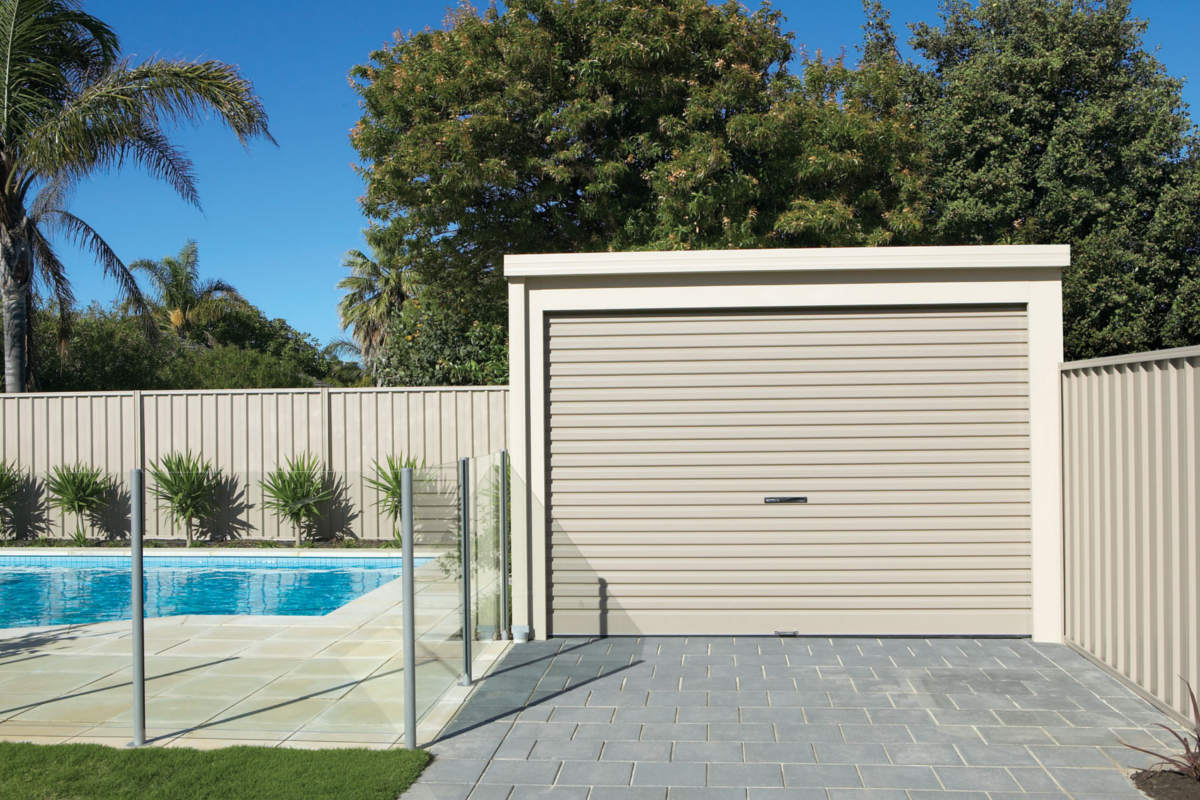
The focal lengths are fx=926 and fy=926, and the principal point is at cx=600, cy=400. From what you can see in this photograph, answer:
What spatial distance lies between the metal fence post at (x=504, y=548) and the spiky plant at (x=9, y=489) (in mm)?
8857

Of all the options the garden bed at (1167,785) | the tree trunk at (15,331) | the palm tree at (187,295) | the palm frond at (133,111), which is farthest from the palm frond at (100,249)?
the palm tree at (187,295)

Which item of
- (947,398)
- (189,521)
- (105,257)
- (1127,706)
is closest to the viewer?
(1127,706)

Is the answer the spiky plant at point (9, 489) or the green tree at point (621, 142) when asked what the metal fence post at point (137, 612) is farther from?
the green tree at point (621, 142)

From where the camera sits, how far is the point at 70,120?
12.8 m

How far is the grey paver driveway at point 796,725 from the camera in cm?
406

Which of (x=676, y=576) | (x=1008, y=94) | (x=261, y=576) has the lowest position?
(x=261, y=576)

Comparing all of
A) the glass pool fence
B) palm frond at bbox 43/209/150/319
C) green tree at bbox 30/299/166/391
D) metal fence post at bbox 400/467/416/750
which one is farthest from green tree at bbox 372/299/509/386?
green tree at bbox 30/299/166/391

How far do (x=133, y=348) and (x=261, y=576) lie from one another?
16.0 meters

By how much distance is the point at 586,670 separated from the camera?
5.99 meters

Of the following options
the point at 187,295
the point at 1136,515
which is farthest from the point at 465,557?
the point at 187,295

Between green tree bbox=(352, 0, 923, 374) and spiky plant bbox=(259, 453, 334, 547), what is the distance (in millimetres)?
2936

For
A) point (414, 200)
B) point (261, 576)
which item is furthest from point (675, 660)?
point (414, 200)

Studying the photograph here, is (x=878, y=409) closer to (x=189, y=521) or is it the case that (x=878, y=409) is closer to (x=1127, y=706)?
(x=1127, y=706)

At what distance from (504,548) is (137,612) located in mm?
2813
